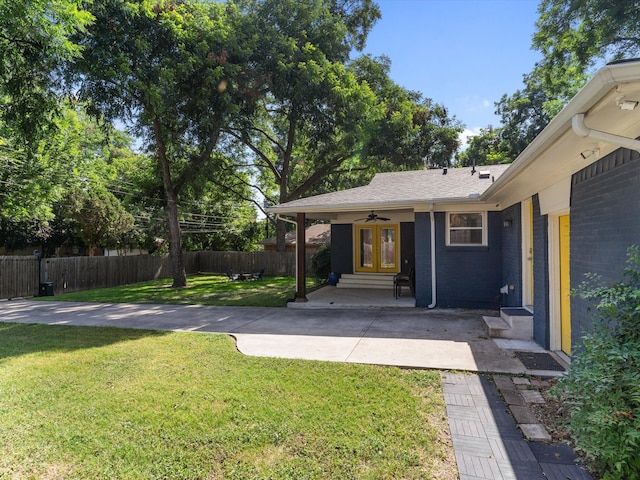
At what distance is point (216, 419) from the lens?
358 centimetres

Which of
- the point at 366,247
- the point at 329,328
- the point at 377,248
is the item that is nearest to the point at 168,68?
the point at 366,247

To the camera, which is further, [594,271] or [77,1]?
[77,1]

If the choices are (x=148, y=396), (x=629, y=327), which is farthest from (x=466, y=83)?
(x=148, y=396)

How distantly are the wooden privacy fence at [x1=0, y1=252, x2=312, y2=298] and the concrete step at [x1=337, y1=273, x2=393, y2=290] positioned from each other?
269 inches

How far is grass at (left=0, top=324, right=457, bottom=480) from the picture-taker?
2.87 meters

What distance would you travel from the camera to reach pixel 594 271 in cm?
404

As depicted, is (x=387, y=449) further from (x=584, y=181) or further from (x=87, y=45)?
(x=87, y=45)

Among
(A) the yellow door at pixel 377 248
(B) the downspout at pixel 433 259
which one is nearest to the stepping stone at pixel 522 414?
(B) the downspout at pixel 433 259

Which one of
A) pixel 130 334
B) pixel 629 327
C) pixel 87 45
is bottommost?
pixel 130 334

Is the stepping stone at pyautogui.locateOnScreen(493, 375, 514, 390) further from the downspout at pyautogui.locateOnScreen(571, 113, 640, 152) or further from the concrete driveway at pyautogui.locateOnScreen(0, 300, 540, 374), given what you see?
the downspout at pyautogui.locateOnScreen(571, 113, 640, 152)

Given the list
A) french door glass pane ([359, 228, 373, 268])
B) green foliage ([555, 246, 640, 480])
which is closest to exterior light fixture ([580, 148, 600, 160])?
green foliage ([555, 246, 640, 480])

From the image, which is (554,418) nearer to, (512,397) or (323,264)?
(512,397)

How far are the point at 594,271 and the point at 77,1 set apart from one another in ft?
28.5

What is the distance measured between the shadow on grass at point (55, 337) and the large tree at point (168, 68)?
7355mm
